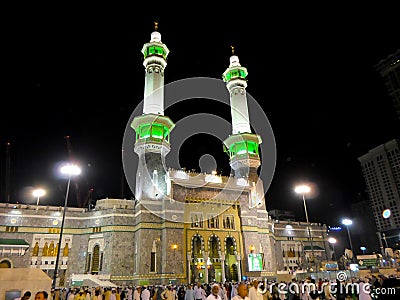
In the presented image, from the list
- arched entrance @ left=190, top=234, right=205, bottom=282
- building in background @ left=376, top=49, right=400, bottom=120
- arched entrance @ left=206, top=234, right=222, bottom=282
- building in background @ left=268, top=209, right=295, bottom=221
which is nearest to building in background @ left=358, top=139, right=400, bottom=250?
building in background @ left=376, top=49, right=400, bottom=120

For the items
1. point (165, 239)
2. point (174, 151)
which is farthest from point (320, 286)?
point (174, 151)

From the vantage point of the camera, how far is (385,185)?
81500 millimetres

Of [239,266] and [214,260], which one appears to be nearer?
[239,266]

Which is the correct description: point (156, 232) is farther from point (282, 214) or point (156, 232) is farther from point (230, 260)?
point (282, 214)

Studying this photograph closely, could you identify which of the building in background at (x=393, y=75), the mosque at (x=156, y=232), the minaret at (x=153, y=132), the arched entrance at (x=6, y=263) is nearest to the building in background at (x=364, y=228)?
the building in background at (x=393, y=75)

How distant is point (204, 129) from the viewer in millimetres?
51625

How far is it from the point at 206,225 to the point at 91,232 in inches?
515

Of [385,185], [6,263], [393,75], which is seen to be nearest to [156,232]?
[6,263]

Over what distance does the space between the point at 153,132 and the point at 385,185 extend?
74.1 metres

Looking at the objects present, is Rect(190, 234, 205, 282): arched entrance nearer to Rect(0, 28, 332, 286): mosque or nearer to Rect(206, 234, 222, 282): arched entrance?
Rect(0, 28, 332, 286): mosque

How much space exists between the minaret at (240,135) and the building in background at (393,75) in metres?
46.1

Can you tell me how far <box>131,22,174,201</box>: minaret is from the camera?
3378 cm

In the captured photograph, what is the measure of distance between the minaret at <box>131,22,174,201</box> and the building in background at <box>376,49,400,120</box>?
5957 centimetres

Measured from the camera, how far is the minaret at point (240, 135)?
40406mm
